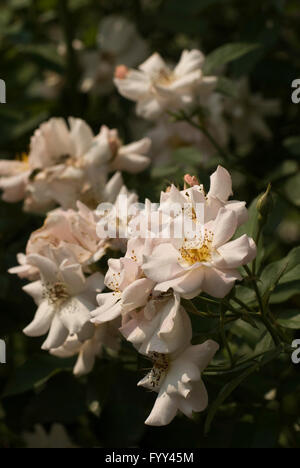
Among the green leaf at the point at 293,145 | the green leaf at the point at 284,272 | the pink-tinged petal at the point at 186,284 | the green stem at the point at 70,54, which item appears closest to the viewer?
the pink-tinged petal at the point at 186,284

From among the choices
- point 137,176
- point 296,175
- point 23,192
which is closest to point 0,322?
point 23,192

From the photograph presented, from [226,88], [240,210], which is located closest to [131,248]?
[240,210]

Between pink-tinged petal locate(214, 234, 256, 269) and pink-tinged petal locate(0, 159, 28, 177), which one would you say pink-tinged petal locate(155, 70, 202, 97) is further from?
pink-tinged petal locate(214, 234, 256, 269)

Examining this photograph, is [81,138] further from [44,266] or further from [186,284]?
[186,284]

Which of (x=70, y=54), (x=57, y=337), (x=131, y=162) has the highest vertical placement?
(x=70, y=54)

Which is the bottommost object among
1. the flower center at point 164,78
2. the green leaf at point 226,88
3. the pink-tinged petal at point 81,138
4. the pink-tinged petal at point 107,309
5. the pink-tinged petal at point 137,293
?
the pink-tinged petal at point 107,309

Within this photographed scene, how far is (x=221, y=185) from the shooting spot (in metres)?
1.38

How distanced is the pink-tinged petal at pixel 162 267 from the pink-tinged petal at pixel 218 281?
4 centimetres

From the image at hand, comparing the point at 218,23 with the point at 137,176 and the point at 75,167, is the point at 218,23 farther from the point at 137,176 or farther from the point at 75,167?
the point at 75,167

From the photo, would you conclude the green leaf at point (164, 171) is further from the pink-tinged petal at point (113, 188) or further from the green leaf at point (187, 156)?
the pink-tinged petal at point (113, 188)

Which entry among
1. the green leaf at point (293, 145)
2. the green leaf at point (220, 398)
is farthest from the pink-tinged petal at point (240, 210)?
the green leaf at point (293, 145)

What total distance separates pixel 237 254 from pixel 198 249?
0.09 metres

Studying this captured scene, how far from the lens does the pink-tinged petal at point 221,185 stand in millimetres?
1376

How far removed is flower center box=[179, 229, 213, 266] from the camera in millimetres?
1335
